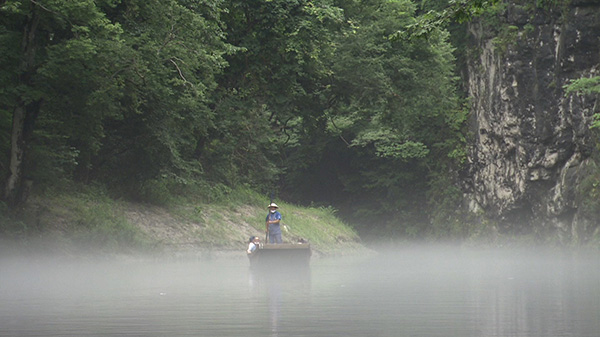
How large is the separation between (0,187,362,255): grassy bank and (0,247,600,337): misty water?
847 mm

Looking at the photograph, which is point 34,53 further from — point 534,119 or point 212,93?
point 534,119

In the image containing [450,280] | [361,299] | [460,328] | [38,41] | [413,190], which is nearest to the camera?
[460,328]

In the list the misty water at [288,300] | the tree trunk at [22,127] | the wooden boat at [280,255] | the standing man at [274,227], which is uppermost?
the tree trunk at [22,127]

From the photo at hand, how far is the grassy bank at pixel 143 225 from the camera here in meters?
29.5

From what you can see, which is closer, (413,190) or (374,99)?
(374,99)

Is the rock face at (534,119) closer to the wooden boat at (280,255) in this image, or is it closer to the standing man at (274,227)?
the standing man at (274,227)

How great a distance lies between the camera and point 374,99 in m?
42.6

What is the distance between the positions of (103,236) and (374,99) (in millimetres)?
15394

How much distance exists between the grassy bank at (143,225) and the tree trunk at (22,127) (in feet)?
2.44

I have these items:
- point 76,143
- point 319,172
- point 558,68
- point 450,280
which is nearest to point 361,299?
point 450,280

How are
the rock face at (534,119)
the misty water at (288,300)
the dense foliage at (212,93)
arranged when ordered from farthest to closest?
1. the rock face at (534,119)
2. the dense foliage at (212,93)
3. the misty water at (288,300)

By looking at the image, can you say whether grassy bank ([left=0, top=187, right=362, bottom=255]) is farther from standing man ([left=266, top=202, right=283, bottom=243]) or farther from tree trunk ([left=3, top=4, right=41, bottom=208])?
standing man ([left=266, top=202, right=283, bottom=243])

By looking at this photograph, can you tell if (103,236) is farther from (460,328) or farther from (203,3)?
(460,328)

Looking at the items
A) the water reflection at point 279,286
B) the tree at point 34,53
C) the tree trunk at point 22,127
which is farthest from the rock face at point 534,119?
the tree trunk at point 22,127
